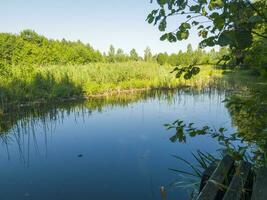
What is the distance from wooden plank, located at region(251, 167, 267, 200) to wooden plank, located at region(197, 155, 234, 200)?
153 mm

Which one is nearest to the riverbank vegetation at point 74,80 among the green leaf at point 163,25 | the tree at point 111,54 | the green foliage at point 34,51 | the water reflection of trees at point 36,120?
the green leaf at point 163,25

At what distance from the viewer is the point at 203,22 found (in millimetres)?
1700

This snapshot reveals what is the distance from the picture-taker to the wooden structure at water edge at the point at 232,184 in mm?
1160

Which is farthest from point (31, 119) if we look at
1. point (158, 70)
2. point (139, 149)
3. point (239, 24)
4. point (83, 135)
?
point (158, 70)

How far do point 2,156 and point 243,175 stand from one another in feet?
15.3

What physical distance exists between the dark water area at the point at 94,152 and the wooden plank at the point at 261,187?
229 cm

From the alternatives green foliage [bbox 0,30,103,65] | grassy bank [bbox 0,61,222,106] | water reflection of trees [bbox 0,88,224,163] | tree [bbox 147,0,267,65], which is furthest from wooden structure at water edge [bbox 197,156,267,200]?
green foliage [bbox 0,30,103,65]

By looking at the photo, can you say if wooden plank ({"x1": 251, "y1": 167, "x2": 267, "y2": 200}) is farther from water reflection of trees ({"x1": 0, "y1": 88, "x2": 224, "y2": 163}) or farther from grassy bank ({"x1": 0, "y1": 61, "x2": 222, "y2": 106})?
grassy bank ({"x1": 0, "y1": 61, "x2": 222, "y2": 106})

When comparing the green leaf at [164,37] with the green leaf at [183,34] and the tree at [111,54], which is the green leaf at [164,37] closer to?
the green leaf at [183,34]

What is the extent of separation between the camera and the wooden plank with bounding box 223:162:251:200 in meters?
1.20

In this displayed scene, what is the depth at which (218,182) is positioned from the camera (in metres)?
1.27

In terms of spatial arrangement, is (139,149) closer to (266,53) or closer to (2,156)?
(2,156)

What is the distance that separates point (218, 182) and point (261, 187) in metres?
0.20

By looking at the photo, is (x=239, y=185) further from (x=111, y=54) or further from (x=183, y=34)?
(x=111, y=54)
